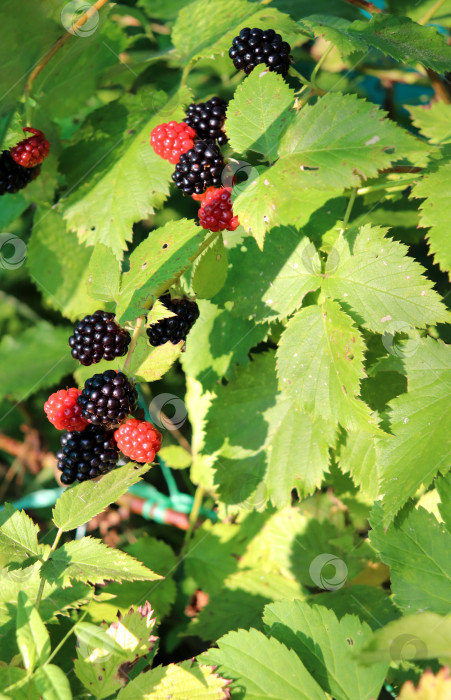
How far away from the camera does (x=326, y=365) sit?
1.24 metres

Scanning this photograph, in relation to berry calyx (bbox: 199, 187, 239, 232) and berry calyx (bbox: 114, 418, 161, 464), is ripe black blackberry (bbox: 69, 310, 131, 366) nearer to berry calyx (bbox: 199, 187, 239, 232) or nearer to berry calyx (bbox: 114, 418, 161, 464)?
berry calyx (bbox: 114, 418, 161, 464)

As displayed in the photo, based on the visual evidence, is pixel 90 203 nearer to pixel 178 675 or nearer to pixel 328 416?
pixel 328 416

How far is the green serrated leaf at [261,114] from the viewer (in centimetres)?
121

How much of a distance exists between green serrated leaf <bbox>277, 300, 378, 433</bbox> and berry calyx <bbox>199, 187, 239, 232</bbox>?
10.2 inches

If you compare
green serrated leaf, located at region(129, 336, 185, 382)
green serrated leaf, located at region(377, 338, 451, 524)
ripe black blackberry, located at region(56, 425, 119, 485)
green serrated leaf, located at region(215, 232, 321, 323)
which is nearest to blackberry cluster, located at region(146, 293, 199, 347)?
green serrated leaf, located at region(129, 336, 185, 382)

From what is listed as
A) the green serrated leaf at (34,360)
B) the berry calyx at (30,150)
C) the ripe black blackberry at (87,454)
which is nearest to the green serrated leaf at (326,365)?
the ripe black blackberry at (87,454)

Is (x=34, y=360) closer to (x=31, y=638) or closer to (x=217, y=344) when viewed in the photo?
(x=217, y=344)

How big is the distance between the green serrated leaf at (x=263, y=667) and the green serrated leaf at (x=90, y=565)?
0.22 m

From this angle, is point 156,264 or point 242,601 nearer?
point 156,264

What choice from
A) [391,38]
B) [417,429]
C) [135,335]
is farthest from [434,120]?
[135,335]
